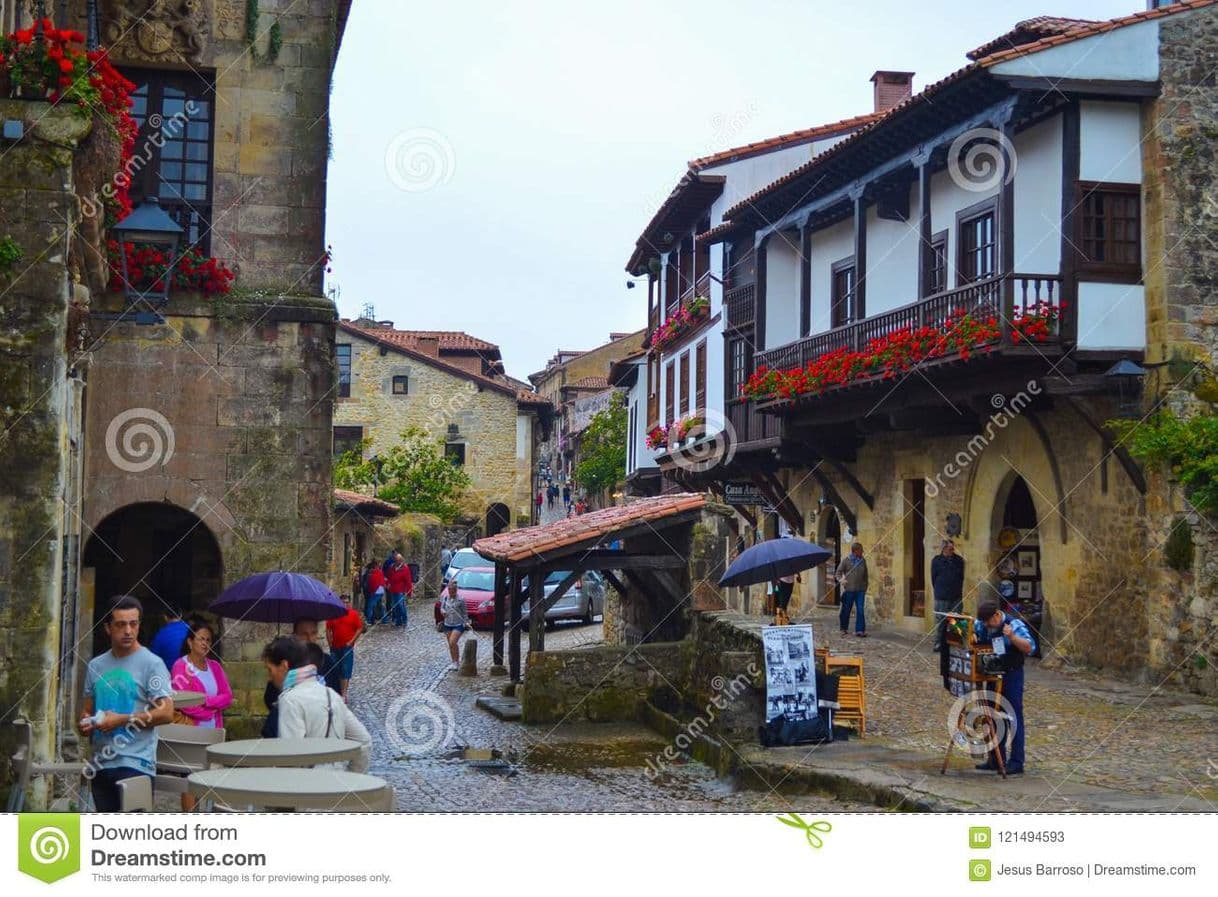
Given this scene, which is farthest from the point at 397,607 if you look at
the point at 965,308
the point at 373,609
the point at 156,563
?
the point at 965,308

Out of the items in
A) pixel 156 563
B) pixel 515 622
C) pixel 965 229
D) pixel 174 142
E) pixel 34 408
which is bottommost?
pixel 515 622

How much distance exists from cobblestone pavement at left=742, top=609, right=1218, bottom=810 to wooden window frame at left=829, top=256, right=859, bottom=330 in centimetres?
694

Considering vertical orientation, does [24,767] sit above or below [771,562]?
below

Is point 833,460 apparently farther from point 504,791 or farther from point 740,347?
point 504,791

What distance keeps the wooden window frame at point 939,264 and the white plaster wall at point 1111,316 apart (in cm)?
358

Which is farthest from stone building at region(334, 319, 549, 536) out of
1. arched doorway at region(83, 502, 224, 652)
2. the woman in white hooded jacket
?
the woman in white hooded jacket

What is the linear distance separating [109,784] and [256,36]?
921 cm

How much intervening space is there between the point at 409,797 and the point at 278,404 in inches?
172

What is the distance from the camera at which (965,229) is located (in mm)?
19531

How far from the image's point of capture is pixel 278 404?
45.9 feet

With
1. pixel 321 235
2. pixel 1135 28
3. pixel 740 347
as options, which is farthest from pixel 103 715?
pixel 740 347

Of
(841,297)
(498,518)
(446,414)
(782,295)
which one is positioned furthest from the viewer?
(498,518)

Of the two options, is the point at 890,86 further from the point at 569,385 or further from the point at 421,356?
the point at 569,385

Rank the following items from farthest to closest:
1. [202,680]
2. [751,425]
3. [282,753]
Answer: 1. [751,425]
2. [202,680]
3. [282,753]
